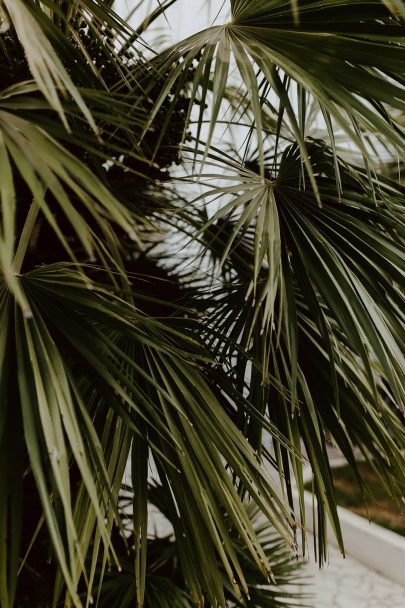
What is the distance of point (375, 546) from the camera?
2.18 meters

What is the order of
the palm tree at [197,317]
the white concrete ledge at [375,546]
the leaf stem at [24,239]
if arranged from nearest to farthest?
the palm tree at [197,317]
the leaf stem at [24,239]
the white concrete ledge at [375,546]

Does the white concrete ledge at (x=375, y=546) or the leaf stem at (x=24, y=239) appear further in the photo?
the white concrete ledge at (x=375, y=546)

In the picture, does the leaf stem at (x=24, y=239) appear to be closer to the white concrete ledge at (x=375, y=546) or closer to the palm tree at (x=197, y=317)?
the palm tree at (x=197, y=317)

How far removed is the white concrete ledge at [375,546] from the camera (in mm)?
2107

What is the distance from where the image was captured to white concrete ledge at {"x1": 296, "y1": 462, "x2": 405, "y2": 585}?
6.91 ft

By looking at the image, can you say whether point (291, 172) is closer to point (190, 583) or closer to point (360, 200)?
point (360, 200)

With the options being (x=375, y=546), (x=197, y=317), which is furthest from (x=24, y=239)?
(x=375, y=546)

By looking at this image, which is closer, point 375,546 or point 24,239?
point 24,239

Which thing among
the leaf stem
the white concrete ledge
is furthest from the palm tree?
the white concrete ledge

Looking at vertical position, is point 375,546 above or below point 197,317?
below

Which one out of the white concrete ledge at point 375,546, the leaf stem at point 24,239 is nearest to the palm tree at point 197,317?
the leaf stem at point 24,239

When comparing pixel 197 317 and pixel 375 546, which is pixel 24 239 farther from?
pixel 375 546

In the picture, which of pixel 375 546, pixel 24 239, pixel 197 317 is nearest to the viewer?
pixel 24 239

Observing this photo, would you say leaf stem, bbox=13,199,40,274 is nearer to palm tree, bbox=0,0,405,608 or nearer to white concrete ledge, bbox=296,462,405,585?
palm tree, bbox=0,0,405,608
